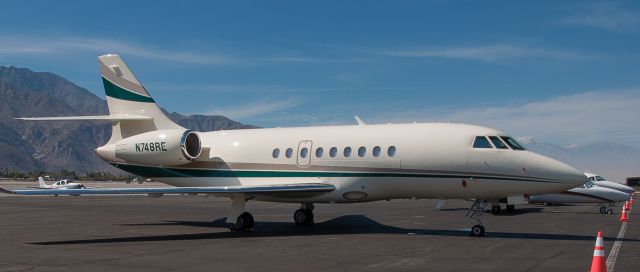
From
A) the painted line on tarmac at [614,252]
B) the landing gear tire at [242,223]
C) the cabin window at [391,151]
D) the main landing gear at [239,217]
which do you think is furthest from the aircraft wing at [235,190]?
the painted line on tarmac at [614,252]

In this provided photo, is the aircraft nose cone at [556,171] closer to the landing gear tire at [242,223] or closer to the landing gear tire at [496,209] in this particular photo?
the landing gear tire at [242,223]

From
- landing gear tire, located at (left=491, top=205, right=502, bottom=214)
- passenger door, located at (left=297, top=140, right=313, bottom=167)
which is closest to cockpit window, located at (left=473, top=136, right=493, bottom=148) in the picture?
passenger door, located at (left=297, top=140, right=313, bottom=167)

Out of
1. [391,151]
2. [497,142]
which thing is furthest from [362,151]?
[497,142]

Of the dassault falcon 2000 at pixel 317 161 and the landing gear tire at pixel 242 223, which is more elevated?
the dassault falcon 2000 at pixel 317 161

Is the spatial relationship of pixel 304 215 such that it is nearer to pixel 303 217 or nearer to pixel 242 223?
pixel 303 217

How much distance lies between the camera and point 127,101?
77.1 ft

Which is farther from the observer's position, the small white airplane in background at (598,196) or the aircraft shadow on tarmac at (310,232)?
the small white airplane in background at (598,196)

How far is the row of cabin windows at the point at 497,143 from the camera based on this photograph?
17.6 meters

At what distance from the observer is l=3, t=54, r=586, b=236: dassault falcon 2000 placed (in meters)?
17.4

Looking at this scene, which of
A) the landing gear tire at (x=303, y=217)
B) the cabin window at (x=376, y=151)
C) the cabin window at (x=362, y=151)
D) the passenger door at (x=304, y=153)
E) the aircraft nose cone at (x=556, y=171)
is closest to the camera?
the aircraft nose cone at (x=556, y=171)

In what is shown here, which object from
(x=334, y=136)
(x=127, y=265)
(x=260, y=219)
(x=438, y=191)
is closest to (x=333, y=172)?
(x=334, y=136)

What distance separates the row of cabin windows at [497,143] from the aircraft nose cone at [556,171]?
0.68m

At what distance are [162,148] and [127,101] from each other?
2.90 m

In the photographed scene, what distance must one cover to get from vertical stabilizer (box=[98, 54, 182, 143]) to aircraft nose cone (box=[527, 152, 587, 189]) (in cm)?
1196
